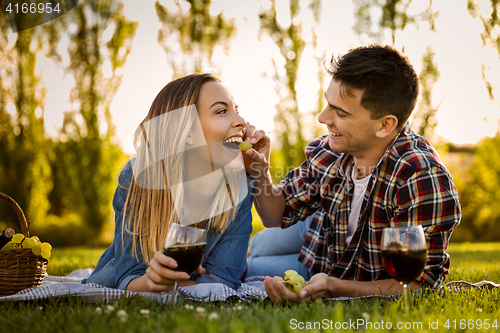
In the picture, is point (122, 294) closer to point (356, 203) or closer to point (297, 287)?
point (297, 287)

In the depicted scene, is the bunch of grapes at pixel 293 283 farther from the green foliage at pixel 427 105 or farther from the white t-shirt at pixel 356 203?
the green foliage at pixel 427 105

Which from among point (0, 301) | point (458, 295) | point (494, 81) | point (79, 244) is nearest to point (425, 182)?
point (458, 295)

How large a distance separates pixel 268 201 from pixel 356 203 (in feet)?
2.47

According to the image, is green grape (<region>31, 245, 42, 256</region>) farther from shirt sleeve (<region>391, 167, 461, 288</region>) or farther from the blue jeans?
shirt sleeve (<region>391, 167, 461, 288</region>)

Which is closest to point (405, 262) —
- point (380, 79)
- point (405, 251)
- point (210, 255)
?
point (405, 251)

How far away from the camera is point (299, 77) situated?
11.0 m

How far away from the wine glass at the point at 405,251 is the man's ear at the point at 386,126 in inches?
55.8

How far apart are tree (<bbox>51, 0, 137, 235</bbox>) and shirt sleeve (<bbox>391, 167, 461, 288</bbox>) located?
10512 mm

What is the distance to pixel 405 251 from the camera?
6.12ft

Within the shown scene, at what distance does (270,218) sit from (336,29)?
823cm

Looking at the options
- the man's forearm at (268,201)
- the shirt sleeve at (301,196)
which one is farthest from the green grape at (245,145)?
the shirt sleeve at (301,196)

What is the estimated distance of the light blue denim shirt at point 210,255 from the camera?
285 cm

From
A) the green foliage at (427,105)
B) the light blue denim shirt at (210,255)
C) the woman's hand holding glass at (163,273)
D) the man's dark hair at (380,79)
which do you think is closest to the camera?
the woman's hand holding glass at (163,273)

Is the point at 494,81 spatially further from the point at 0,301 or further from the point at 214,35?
the point at 0,301
